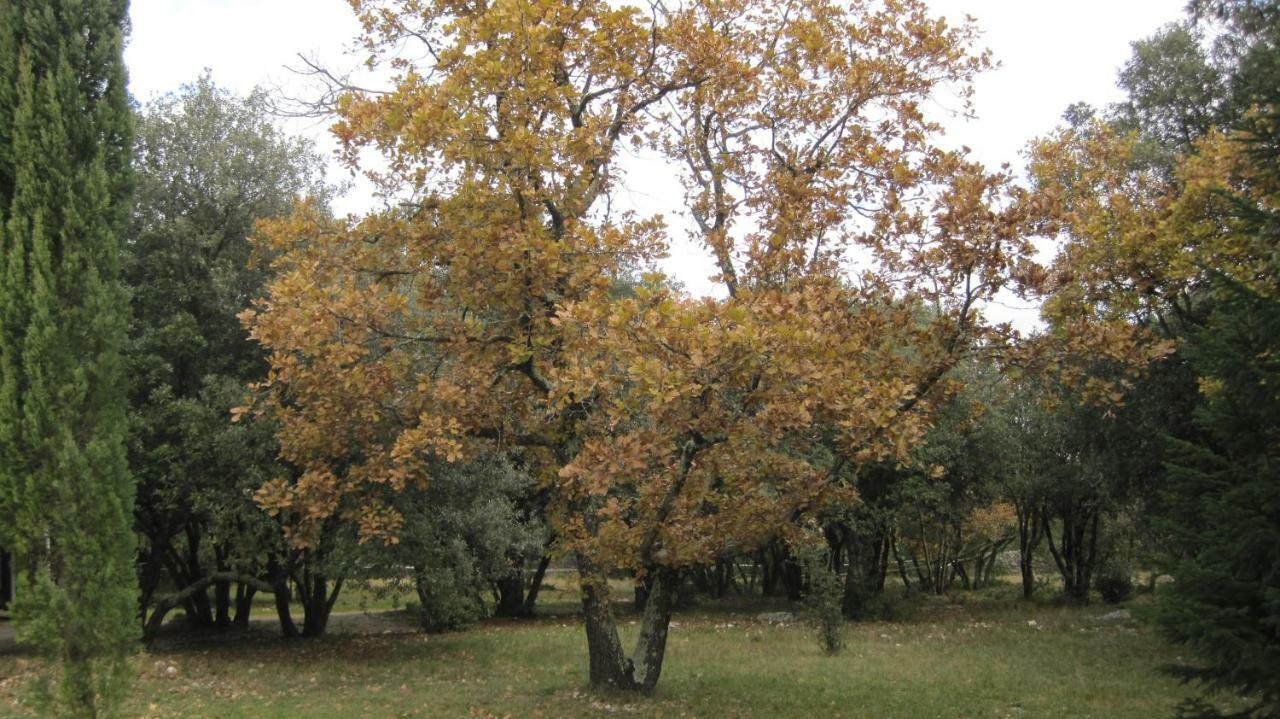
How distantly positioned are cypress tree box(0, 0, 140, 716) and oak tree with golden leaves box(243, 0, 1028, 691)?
62.0 inches

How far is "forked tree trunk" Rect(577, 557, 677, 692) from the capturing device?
1050 cm

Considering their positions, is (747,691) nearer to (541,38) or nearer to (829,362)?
(829,362)

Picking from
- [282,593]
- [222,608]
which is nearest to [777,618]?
[282,593]

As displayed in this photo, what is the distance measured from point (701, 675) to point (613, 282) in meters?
6.47

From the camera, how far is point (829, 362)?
8.00m

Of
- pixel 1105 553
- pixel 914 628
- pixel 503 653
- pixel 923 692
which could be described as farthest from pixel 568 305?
pixel 1105 553

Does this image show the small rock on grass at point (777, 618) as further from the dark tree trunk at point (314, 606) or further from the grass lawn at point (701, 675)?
the dark tree trunk at point (314, 606)

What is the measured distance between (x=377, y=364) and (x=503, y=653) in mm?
9584

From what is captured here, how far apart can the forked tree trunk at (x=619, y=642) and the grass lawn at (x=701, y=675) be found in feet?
0.83

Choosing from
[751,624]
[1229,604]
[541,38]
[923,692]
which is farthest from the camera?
[751,624]

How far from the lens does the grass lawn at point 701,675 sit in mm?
10688

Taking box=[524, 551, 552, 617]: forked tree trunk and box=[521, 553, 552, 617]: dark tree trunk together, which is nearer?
box=[524, 551, 552, 617]: forked tree trunk

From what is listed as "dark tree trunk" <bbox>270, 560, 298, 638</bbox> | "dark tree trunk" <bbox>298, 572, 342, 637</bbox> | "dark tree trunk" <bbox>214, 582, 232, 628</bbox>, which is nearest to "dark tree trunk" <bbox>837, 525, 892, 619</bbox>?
"dark tree trunk" <bbox>298, 572, 342, 637</bbox>

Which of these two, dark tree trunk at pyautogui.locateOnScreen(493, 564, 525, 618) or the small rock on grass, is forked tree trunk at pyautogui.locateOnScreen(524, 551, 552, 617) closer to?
dark tree trunk at pyautogui.locateOnScreen(493, 564, 525, 618)
